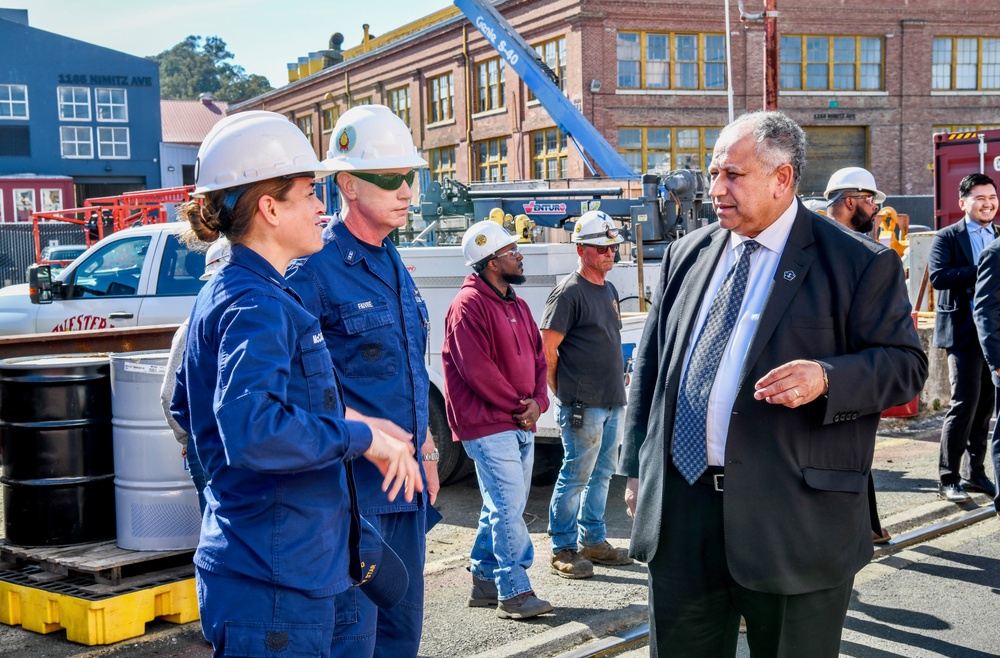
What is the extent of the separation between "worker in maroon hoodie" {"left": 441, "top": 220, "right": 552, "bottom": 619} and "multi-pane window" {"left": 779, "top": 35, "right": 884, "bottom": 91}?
117 feet

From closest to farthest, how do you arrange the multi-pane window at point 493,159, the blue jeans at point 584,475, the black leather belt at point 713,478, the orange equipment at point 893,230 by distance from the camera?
1. the black leather belt at point 713,478
2. the blue jeans at point 584,475
3. the orange equipment at point 893,230
4. the multi-pane window at point 493,159

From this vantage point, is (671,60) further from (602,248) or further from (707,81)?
(602,248)

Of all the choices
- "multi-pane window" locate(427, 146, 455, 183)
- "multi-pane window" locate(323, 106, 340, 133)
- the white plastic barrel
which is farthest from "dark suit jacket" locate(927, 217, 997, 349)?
"multi-pane window" locate(323, 106, 340, 133)

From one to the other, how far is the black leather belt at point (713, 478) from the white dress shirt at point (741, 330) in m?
0.02

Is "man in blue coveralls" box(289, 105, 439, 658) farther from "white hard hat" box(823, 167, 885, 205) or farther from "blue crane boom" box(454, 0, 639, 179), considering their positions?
"blue crane boom" box(454, 0, 639, 179)

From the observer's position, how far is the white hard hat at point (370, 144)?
3.74m

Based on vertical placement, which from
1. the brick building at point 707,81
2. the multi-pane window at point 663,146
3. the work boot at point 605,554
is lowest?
the work boot at point 605,554

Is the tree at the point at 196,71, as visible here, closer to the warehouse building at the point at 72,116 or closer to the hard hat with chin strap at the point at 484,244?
the warehouse building at the point at 72,116

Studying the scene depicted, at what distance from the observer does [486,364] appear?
566 centimetres

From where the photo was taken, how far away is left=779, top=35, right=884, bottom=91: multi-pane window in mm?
39031

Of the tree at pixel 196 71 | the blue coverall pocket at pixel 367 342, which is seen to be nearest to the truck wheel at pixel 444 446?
the blue coverall pocket at pixel 367 342

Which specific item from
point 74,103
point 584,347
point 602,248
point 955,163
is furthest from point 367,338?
point 74,103

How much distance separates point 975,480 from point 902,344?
18.7ft

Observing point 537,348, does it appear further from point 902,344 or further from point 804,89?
point 804,89
